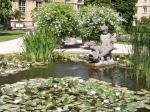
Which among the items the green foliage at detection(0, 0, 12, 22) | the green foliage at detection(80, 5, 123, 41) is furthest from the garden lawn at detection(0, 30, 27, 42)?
the green foliage at detection(80, 5, 123, 41)

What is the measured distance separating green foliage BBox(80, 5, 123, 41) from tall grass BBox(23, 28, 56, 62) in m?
6.43

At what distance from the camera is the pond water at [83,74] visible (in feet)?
40.2

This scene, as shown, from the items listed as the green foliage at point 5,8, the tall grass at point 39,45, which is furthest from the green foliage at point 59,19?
the green foliage at point 5,8

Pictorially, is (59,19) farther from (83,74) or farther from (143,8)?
(143,8)

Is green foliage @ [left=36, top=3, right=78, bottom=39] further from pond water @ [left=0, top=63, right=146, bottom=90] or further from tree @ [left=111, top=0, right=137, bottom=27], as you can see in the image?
tree @ [left=111, top=0, right=137, bottom=27]

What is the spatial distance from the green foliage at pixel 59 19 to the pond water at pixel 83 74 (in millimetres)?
6811

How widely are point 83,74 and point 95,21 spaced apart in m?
8.87

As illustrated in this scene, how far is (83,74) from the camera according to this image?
44.3ft

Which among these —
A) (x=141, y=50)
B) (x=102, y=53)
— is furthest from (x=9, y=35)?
(x=141, y=50)

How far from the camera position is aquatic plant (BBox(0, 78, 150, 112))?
31.0ft

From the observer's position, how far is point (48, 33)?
52.5 feet

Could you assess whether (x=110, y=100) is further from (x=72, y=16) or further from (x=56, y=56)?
(x=72, y=16)

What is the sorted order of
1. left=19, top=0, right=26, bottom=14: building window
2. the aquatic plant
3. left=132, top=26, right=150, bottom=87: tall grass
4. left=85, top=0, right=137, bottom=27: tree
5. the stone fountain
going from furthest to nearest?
left=19, top=0, right=26, bottom=14: building window
left=85, top=0, right=137, bottom=27: tree
the stone fountain
left=132, top=26, right=150, bottom=87: tall grass
the aquatic plant

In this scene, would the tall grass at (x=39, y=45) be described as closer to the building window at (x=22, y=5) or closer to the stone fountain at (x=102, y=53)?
the stone fountain at (x=102, y=53)
